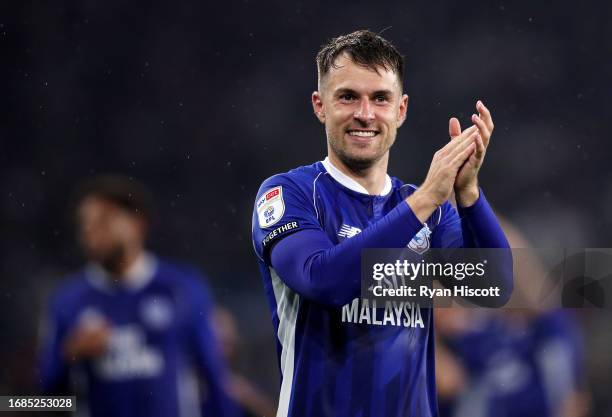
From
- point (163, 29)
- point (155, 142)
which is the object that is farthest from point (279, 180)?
point (163, 29)

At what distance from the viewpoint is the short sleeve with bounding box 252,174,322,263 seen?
2.14 m

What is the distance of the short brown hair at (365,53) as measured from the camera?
2.29 meters

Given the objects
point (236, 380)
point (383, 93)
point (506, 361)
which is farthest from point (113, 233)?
point (383, 93)

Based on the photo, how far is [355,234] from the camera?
7.03ft

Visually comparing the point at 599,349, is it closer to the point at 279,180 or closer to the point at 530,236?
the point at 530,236

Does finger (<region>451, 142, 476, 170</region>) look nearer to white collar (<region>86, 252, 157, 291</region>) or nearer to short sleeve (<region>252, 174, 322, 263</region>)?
short sleeve (<region>252, 174, 322, 263</region>)

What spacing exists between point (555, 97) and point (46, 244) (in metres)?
4.35

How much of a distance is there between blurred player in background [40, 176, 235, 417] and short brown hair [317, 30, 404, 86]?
2.09 meters

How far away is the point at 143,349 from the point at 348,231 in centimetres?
241

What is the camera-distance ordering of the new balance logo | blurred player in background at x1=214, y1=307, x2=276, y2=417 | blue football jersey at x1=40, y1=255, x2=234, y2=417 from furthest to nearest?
1. blurred player in background at x1=214, y1=307, x2=276, y2=417
2. blue football jersey at x1=40, y1=255, x2=234, y2=417
3. the new balance logo

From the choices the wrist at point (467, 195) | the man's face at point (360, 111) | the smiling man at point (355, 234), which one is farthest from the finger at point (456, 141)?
the man's face at point (360, 111)

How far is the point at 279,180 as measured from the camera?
2.29m

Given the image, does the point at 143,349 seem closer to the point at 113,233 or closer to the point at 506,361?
the point at 113,233

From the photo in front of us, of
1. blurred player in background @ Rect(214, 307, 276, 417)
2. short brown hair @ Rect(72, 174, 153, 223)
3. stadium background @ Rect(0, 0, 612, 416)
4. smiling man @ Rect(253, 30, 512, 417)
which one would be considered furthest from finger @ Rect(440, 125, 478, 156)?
stadium background @ Rect(0, 0, 612, 416)
